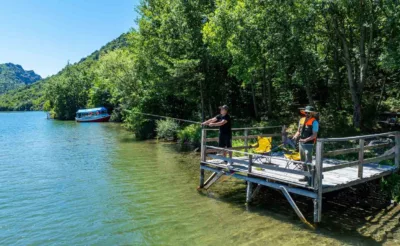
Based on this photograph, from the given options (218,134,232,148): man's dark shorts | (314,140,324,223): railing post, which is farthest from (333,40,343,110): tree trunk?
(314,140,324,223): railing post

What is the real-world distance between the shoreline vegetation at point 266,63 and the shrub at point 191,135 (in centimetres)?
10

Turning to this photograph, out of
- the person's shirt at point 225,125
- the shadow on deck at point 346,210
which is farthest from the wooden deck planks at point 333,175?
the person's shirt at point 225,125

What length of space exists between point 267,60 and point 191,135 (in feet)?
26.8

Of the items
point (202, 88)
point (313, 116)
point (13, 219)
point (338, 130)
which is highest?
point (202, 88)

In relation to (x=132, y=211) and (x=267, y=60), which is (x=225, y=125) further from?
(x=267, y=60)

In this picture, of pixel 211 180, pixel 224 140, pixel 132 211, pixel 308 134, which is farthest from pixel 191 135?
pixel 308 134

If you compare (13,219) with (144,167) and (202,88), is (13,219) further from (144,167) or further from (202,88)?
(202,88)

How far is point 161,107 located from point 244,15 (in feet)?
50.1

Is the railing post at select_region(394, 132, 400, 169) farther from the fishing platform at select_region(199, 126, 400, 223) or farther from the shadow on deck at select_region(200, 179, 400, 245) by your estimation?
the shadow on deck at select_region(200, 179, 400, 245)

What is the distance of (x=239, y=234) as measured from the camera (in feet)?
27.8

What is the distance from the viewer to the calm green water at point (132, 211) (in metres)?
8.41

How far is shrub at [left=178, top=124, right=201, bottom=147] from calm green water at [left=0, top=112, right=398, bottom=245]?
5.38 m

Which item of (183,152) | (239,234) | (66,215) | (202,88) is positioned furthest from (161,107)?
(239,234)

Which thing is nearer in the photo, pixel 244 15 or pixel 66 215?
pixel 66 215
